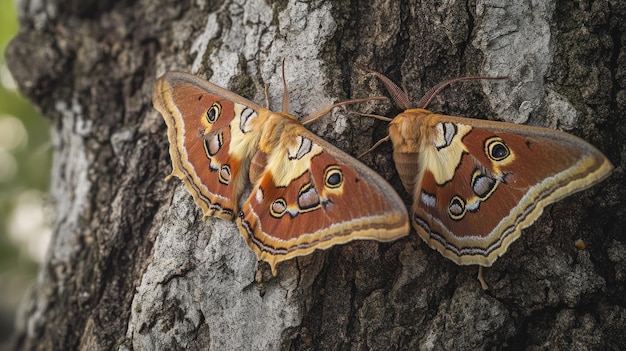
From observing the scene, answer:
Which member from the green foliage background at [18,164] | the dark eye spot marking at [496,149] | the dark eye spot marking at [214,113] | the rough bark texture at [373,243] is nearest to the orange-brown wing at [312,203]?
the rough bark texture at [373,243]

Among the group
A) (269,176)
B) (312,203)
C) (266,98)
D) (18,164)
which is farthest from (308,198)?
(18,164)

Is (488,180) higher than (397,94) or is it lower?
lower

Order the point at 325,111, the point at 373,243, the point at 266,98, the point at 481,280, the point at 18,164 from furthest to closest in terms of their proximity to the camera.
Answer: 1. the point at 18,164
2. the point at 266,98
3. the point at 325,111
4. the point at 373,243
5. the point at 481,280

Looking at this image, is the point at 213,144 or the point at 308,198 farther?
the point at 213,144

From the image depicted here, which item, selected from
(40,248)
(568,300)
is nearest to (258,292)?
(568,300)

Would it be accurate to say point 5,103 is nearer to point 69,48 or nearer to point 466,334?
point 69,48

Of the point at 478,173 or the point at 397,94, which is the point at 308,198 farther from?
the point at 478,173

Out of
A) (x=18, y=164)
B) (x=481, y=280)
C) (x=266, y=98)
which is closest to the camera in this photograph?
(x=481, y=280)
